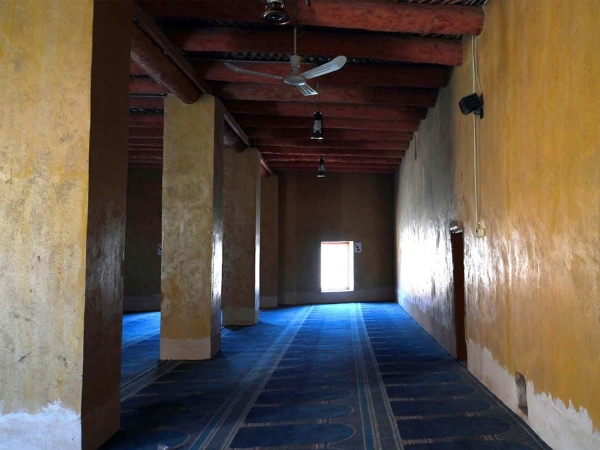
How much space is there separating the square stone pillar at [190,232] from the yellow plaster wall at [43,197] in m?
3.28

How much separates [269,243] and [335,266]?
2844 mm

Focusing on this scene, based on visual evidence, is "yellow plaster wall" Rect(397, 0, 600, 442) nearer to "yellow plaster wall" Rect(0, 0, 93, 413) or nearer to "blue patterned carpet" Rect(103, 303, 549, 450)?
"blue patterned carpet" Rect(103, 303, 549, 450)

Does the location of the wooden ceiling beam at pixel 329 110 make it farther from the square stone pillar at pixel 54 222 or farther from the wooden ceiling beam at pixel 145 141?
the square stone pillar at pixel 54 222

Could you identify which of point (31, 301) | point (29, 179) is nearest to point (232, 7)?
point (29, 179)

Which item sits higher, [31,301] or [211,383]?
[31,301]

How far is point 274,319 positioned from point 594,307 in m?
8.44

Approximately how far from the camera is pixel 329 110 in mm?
8305

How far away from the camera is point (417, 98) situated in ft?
25.2

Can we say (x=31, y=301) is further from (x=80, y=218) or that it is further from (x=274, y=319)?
(x=274, y=319)

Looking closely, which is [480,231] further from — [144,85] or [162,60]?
[144,85]

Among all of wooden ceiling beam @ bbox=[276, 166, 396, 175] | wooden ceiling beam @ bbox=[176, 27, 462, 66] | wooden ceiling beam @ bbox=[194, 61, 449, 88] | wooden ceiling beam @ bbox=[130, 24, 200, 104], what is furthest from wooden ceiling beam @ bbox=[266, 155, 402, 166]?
wooden ceiling beam @ bbox=[176, 27, 462, 66]

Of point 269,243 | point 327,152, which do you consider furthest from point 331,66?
point 269,243

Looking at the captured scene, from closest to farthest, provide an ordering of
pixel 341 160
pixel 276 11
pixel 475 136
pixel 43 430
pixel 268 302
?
pixel 43 430, pixel 276 11, pixel 475 136, pixel 341 160, pixel 268 302

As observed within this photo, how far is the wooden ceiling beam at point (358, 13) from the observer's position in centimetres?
488
